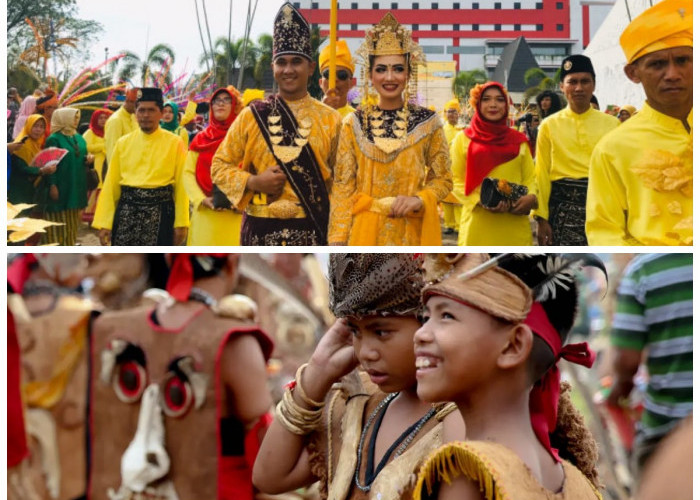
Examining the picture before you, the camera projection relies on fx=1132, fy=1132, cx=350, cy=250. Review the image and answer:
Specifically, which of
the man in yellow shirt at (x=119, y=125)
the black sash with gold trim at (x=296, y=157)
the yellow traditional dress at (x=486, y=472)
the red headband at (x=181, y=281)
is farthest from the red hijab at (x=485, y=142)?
the yellow traditional dress at (x=486, y=472)

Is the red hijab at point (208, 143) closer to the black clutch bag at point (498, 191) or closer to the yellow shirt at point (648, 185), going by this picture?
the black clutch bag at point (498, 191)

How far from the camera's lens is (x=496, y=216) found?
5188 millimetres

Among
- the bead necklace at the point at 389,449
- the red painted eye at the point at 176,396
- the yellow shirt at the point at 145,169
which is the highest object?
the yellow shirt at the point at 145,169

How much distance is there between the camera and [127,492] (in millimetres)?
4621

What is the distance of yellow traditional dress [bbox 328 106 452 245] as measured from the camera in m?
4.86

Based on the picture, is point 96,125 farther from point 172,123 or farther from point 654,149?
point 654,149

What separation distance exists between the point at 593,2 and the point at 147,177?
222 centimetres

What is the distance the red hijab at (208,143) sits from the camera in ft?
16.8

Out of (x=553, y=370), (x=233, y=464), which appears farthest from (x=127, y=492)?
(x=553, y=370)

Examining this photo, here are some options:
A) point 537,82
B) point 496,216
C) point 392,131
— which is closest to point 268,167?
point 392,131

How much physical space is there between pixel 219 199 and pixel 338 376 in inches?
103

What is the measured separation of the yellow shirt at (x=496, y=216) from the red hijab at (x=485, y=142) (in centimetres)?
2

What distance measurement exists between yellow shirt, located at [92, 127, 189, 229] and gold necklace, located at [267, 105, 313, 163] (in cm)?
58

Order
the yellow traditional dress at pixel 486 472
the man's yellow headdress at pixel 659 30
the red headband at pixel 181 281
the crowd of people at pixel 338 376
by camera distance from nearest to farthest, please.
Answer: the yellow traditional dress at pixel 486 472 < the crowd of people at pixel 338 376 < the red headband at pixel 181 281 < the man's yellow headdress at pixel 659 30
